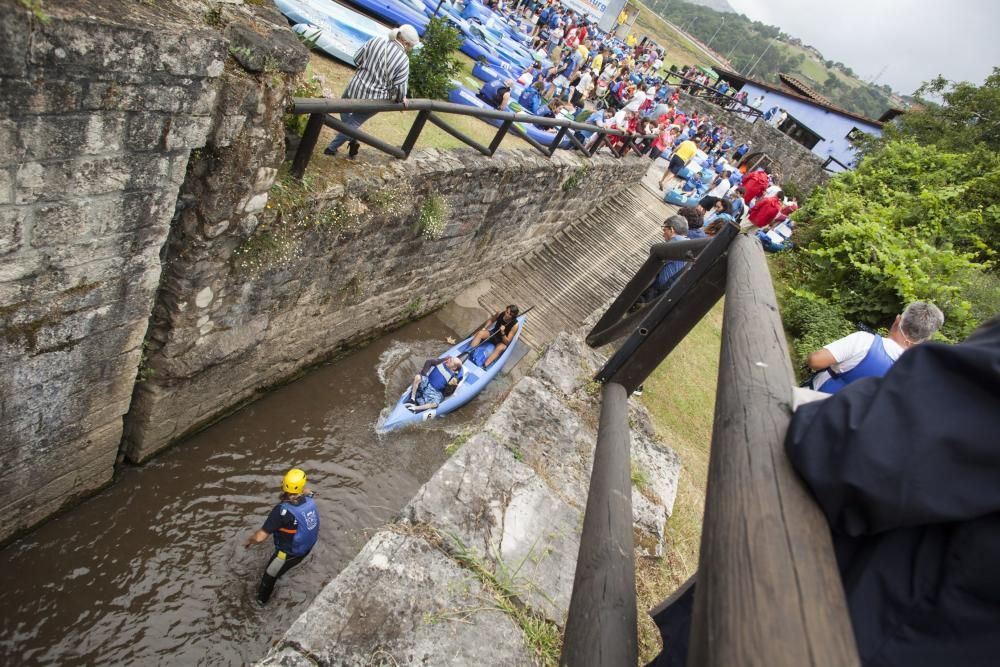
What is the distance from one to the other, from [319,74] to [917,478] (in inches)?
295

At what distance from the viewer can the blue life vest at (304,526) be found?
4.60 m

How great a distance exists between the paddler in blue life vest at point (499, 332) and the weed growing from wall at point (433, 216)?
5.26ft

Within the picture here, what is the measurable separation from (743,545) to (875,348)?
355cm

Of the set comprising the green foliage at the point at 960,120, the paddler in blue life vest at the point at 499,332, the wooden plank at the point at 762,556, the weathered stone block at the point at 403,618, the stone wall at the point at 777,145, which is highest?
the green foliage at the point at 960,120

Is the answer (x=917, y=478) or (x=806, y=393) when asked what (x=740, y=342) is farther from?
(x=917, y=478)

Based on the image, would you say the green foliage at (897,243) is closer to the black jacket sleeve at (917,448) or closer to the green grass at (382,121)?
the green grass at (382,121)

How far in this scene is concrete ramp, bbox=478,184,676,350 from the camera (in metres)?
9.66

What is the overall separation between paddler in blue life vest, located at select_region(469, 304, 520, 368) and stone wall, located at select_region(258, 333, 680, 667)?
169 inches

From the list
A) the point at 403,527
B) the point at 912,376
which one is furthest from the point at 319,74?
the point at 912,376

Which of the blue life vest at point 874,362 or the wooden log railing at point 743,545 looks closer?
the wooden log railing at point 743,545

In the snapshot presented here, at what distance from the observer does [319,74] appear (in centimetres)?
680

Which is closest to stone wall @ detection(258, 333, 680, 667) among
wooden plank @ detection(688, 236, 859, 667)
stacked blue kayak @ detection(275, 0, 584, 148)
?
wooden plank @ detection(688, 236, 859, 667)

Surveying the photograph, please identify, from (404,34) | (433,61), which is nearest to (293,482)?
(404,34)

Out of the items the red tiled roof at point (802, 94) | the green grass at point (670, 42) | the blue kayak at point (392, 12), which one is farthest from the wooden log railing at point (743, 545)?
the green grass at point (670, 42)
